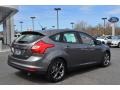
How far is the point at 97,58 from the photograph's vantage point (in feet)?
30.2

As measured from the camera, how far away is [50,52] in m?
7.14

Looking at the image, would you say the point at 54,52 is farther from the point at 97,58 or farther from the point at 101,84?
the point at 97,58

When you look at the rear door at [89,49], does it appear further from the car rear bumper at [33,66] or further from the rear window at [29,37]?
the car rear bumper at [33,66]

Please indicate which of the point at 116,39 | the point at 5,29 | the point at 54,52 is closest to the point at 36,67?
the point at 54,52

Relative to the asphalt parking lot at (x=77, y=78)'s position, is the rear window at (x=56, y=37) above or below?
above

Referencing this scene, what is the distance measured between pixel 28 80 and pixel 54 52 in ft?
4.04

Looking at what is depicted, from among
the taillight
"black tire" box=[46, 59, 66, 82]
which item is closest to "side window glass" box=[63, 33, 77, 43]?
"black tire" box=[46, 59, 66, 82]

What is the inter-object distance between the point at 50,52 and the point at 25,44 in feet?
2.63

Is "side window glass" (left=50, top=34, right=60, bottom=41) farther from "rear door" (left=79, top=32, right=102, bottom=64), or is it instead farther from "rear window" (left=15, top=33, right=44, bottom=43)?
"rear door" (left=79, top=32, right=102, bottom=64)

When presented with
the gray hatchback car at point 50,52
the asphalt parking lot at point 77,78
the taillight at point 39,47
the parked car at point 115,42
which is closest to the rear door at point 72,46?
the gray hatchback car at point 50,52

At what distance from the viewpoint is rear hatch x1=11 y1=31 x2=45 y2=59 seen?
7.13 m

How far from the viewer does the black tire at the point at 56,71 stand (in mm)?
7140

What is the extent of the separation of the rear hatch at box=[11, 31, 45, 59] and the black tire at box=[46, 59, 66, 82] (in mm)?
774
